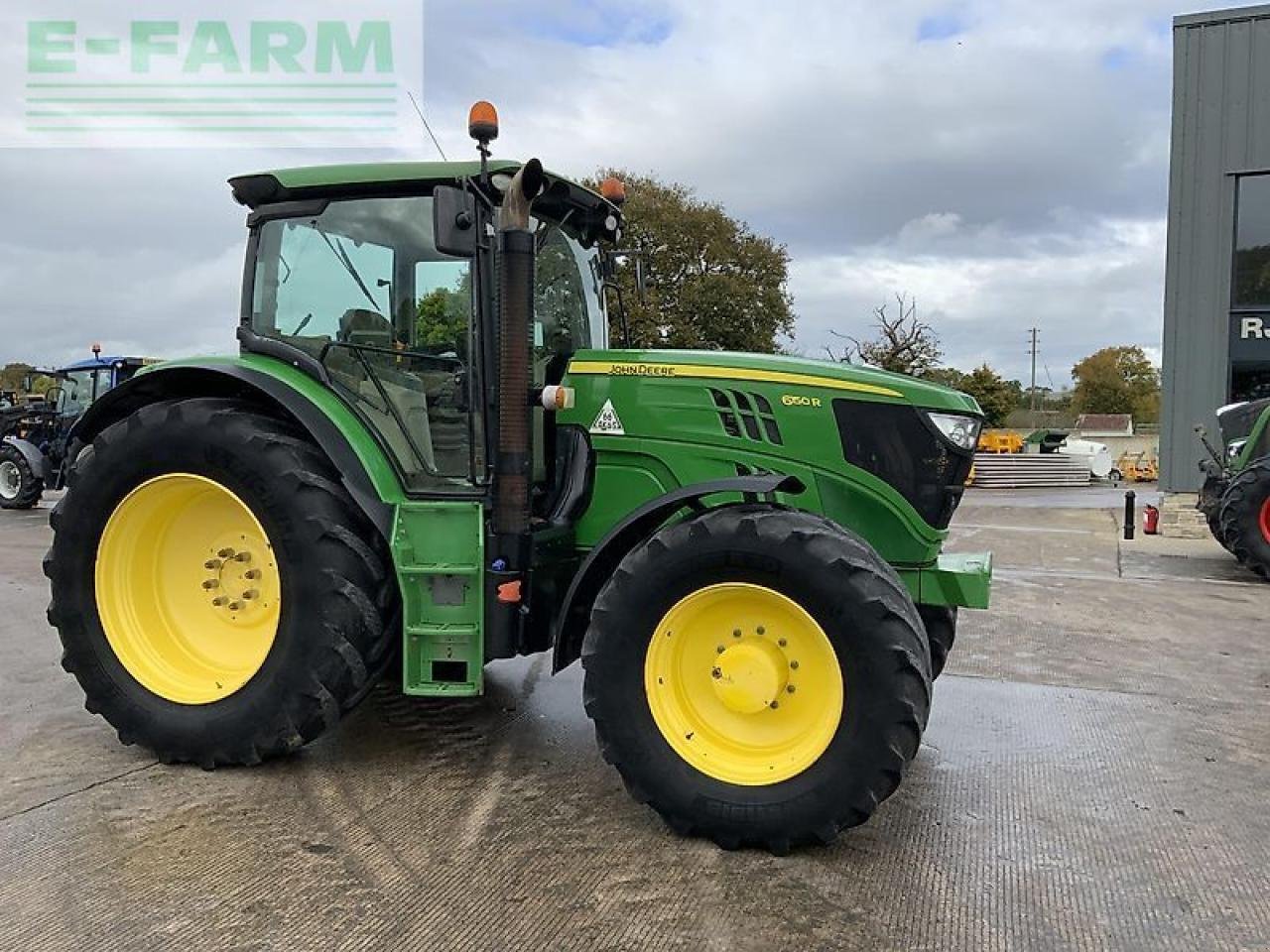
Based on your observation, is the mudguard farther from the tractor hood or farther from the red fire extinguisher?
the red fire extinguisher

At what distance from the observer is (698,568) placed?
10.8ft

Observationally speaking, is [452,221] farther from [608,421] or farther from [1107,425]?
[1107,425]

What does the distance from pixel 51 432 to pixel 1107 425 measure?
125 feet

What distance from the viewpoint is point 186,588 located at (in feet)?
13.9

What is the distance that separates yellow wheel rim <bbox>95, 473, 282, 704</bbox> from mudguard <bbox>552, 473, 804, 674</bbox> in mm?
1272

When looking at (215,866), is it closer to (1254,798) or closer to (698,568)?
(698,568)

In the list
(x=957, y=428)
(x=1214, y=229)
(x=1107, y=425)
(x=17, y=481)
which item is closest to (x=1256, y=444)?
(x=1214, y=229)

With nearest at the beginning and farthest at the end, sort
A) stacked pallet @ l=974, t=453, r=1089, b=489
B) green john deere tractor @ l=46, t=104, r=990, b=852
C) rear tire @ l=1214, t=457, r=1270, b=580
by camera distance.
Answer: green john deere tractor @ l=46, t=104, r=990, b=852
rear tire @ l=1214, t=457, r=1270, b=580
stacked pallet @ l=974, t=453, r=1089, b=489

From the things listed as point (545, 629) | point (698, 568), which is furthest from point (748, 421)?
point (545, 629)

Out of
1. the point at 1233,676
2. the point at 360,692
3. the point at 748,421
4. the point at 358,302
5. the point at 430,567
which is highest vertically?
the point at 358,302

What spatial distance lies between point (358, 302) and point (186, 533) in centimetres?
124

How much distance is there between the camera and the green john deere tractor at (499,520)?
3.26 metres

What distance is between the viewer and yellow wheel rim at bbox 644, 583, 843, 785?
10.7ft

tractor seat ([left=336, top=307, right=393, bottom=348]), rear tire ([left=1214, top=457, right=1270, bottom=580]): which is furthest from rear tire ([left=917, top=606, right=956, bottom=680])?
rear tire ([left=1214, top=457, right=1270, bottom=580])
